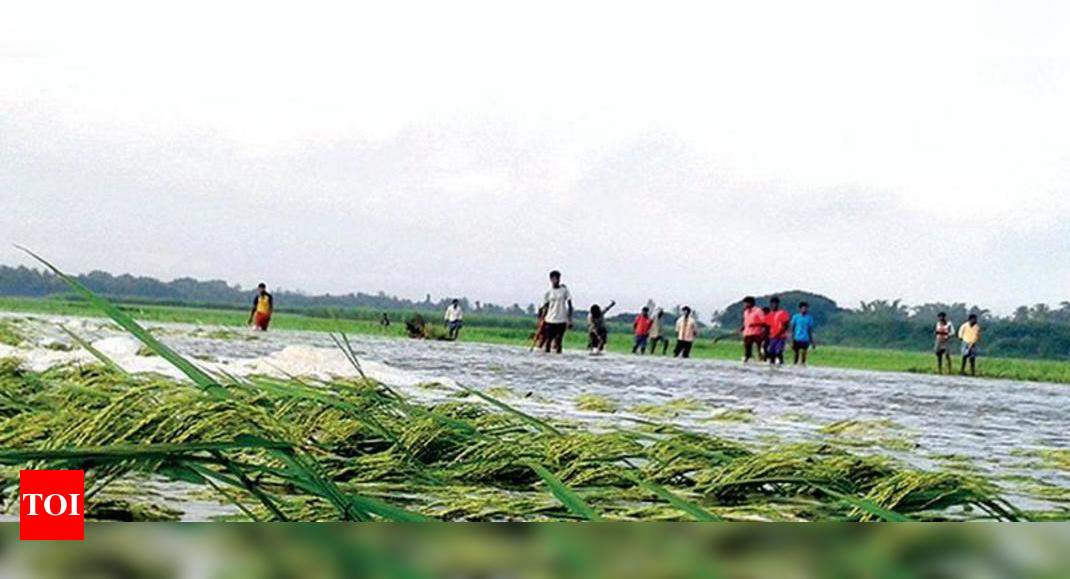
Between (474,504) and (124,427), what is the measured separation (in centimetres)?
75

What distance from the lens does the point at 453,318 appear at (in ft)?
79.8

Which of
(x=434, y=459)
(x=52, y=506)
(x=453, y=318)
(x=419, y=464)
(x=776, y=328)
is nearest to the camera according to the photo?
(x=52, y=506)

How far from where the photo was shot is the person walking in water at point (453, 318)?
958 inches

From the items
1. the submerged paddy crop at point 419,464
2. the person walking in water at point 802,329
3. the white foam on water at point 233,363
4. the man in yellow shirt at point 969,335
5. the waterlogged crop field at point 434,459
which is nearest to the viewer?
the waterlogged crop field at point 434,459

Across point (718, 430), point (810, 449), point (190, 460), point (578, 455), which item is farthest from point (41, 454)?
point (718, 430)

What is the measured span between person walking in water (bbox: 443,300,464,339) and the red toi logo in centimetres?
2238

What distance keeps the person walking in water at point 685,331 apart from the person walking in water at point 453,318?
16.3ft

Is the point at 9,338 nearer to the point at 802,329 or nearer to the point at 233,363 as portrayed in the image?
the point at 233,363

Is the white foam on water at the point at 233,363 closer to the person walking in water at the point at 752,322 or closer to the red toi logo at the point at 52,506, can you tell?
the red toi logo at the point at 52,506

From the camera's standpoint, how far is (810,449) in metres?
4.11

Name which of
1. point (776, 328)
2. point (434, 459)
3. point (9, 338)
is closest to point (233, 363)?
point (9, 338)

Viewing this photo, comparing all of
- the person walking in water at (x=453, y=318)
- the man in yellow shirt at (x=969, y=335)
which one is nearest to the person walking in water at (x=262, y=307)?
the person walking in water at (x=453, y=318)

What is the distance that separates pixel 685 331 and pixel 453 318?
5355 mm

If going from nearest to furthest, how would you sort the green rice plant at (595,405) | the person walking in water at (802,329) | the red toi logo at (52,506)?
the red toi logo at (52,506)
the green rice plant at (595,405)
the person walking in water at (802,329)
